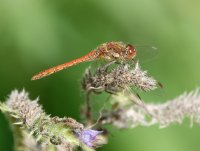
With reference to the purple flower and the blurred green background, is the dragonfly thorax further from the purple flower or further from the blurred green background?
the blurred green background

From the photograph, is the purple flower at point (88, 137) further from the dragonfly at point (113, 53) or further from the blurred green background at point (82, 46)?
the blurred green background at point (82, 46)

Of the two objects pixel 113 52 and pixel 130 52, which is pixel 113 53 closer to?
pixel 113 52

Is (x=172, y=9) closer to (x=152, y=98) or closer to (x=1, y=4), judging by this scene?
(x=152, y=98)

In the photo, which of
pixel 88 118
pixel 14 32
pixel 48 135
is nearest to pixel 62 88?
pixel 14 32

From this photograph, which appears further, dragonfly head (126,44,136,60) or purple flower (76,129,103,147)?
dragonfly head (126,44,136,60)

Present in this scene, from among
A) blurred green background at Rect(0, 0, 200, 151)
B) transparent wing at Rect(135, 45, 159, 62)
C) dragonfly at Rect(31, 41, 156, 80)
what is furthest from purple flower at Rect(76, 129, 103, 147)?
blurred green background at Rect(0, 0, 200, 151)

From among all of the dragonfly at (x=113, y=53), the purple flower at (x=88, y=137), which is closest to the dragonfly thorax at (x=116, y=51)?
the dragonfly at (x=113, y=53)

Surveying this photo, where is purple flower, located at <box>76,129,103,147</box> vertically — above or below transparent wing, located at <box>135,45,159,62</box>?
below
